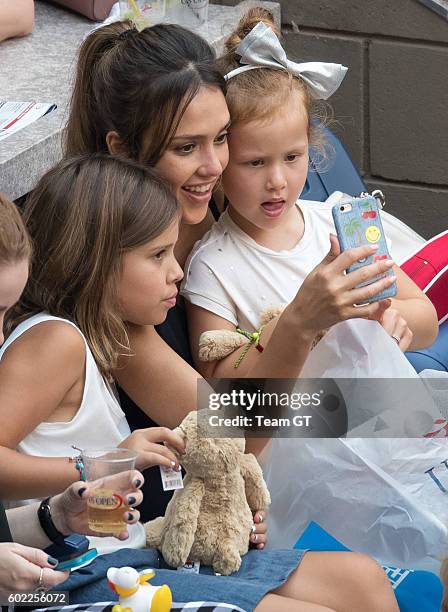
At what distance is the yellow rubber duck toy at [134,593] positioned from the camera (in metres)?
1.90

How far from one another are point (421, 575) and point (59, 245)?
1.03 metres

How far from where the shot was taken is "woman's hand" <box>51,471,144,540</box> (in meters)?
1.92

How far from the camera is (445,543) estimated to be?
2.40 metres

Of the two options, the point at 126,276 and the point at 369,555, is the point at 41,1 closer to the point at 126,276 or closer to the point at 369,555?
the point at 126,276

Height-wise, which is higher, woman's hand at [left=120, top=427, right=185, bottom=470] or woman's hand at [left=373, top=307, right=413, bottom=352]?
woman's hand at [left=120, top=427, right=185, bottom=470]

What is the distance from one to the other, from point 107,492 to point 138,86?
1037mm

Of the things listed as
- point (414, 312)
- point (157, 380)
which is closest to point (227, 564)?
point (157, 380)

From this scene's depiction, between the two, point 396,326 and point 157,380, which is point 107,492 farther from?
point 396,326

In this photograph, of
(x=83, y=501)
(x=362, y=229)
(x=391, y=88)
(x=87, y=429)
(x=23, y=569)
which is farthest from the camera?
(x=391, y=88)

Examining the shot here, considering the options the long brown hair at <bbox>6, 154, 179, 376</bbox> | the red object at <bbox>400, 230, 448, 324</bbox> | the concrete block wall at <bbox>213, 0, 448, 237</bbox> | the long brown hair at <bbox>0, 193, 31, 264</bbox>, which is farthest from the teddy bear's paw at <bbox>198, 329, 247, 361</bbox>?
the concrete block wall at <bbox>213, 0, 448, 237</bbox>

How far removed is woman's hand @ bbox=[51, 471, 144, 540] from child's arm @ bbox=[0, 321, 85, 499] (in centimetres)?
11

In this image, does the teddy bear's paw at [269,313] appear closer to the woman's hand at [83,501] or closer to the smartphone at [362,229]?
the smartphone at [362,229]

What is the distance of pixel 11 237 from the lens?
198cm

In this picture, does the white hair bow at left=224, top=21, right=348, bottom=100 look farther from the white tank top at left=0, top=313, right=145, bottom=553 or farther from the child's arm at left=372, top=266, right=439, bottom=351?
the white tank top at left=0, top=313, right=145, bottom=553
